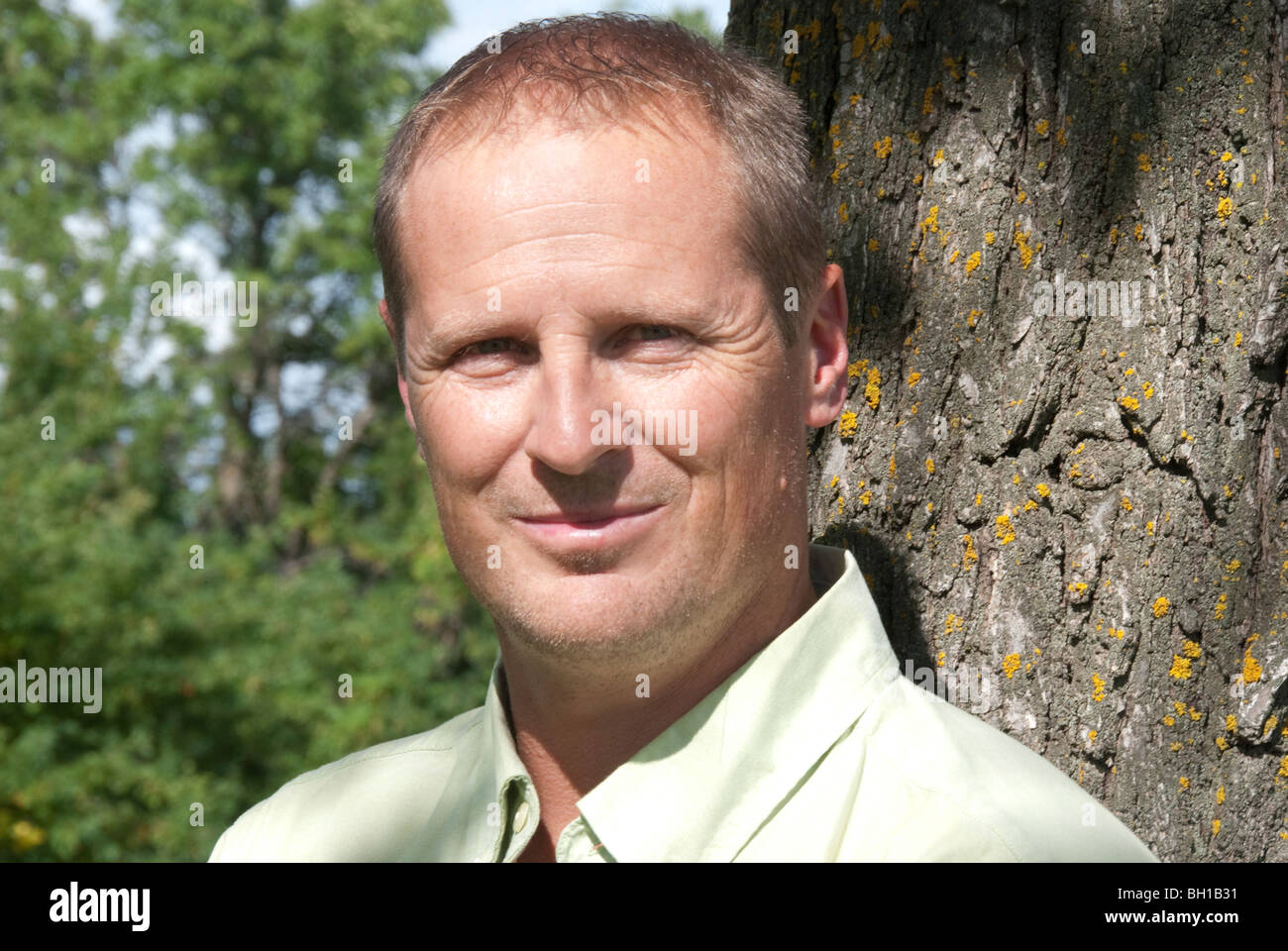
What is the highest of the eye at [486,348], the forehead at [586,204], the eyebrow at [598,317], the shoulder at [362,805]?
the forehead at [586,204]

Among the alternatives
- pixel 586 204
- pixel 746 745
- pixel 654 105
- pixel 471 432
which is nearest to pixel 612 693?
pixel 746 745

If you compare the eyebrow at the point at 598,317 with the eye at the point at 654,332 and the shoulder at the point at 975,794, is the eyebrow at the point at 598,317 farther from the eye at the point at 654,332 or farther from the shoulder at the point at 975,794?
the shoulder at the point at 975,794

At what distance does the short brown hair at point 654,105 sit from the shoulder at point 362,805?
0.69 metres

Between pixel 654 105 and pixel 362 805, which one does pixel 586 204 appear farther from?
pixel 362 805

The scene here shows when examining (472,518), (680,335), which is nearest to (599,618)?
(472,518)

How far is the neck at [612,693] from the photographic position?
1.66 m

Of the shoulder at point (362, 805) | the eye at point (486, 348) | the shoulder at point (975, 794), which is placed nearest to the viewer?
the shoulder at point (975, 794)

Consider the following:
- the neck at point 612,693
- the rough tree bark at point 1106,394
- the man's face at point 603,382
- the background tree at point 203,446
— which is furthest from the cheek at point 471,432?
the background tree at point 203,446

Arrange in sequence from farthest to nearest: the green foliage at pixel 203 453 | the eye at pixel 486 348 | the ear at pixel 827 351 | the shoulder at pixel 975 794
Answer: the green foliage at pixel 203 453 < the ear at pixel 827 351 < the eye at pixel 486 348 < the shoulder at pixel 975 794

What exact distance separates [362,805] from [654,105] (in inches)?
48.9

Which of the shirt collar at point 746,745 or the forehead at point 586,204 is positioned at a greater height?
the forehead at point 586,204

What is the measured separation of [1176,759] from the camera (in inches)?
73.4

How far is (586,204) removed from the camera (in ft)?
5.19

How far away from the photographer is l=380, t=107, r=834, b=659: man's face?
1.57 meters
